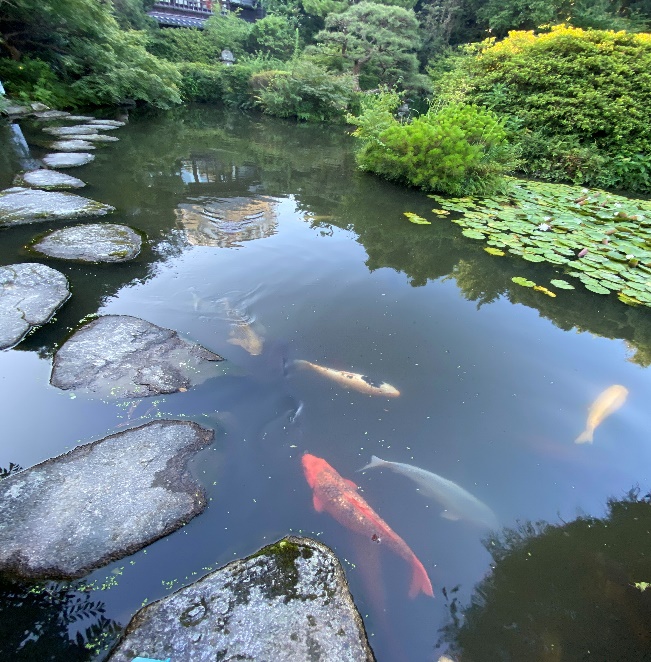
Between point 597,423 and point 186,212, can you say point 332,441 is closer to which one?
point 597,423

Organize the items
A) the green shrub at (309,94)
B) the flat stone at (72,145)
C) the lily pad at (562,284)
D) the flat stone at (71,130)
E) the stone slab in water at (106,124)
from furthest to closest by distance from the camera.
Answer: the green shrub at (309,94) → the stone slab in water at (106,124) → the flat stone at (71,130) → the flat stone at (72,145) → the lily pad at (562,284)

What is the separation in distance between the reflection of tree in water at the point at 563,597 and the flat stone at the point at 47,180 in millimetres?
6671

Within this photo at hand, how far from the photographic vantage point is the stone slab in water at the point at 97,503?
1.65 meters

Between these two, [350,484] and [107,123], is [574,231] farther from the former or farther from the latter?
[107,123]

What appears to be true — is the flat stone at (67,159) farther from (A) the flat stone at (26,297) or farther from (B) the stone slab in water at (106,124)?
(A) the flat stone at (26,297)

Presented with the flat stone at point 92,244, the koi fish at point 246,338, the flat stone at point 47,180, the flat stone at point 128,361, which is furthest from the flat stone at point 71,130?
the koi fish at point 246,338

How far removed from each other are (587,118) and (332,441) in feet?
30.6

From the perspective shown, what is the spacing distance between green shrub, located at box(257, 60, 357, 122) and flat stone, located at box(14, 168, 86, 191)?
10.2 meters

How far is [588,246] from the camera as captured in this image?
5.08m

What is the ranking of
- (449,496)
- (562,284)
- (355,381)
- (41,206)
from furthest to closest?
(41,206) → (562,284) → (355,381) → (449,496)

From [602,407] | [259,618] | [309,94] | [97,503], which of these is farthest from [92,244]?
[309,94]

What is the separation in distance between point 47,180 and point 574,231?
24.7ft

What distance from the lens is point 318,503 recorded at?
6.55ft

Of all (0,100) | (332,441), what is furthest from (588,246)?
(0,100)
